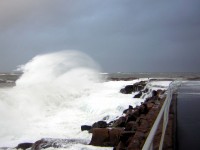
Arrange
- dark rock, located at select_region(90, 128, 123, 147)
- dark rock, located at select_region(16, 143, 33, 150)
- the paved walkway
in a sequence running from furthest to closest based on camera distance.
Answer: dark rock, located at select_region(16, 143, 33, 150)
dark rock, located at select_region(90, 128, 123, 147)
the paved walkway

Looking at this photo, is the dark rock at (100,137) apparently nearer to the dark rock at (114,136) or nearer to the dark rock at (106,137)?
the dark rock at (106,137)

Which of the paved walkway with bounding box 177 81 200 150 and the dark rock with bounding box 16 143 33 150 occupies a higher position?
the paved walkway with bounding box 177 81 200 150

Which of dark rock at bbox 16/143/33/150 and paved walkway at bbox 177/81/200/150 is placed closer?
paved walkway at bbox 177/81/200/150

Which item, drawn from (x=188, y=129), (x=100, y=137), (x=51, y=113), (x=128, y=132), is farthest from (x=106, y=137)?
(x=51, y=113)

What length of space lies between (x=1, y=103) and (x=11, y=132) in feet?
22.6

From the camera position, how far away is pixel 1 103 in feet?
62.9

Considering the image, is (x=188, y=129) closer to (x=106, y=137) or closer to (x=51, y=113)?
Answer: (x=106, y=137)

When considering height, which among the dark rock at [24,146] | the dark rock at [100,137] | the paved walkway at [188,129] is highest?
the paved walkway at [188,129]

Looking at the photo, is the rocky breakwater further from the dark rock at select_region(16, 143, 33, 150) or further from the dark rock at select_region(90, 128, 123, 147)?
the dark rock at select_region(16, 143, 33, 150)

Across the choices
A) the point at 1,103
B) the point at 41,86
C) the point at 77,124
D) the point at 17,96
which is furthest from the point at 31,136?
the point at 41,86

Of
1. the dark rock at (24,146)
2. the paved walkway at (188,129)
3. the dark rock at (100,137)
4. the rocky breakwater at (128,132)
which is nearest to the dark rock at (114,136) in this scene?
the rocky breakwater at (128,132)

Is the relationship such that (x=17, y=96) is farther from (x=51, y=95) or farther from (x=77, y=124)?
(x=77, y=124)

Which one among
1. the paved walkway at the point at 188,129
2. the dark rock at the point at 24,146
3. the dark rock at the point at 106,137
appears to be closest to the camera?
the paved walkway at the point at 188,129

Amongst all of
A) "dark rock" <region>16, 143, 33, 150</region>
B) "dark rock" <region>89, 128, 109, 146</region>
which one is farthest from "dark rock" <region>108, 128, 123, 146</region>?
"dark rock" <region>16, 143, 33, 150</region>
